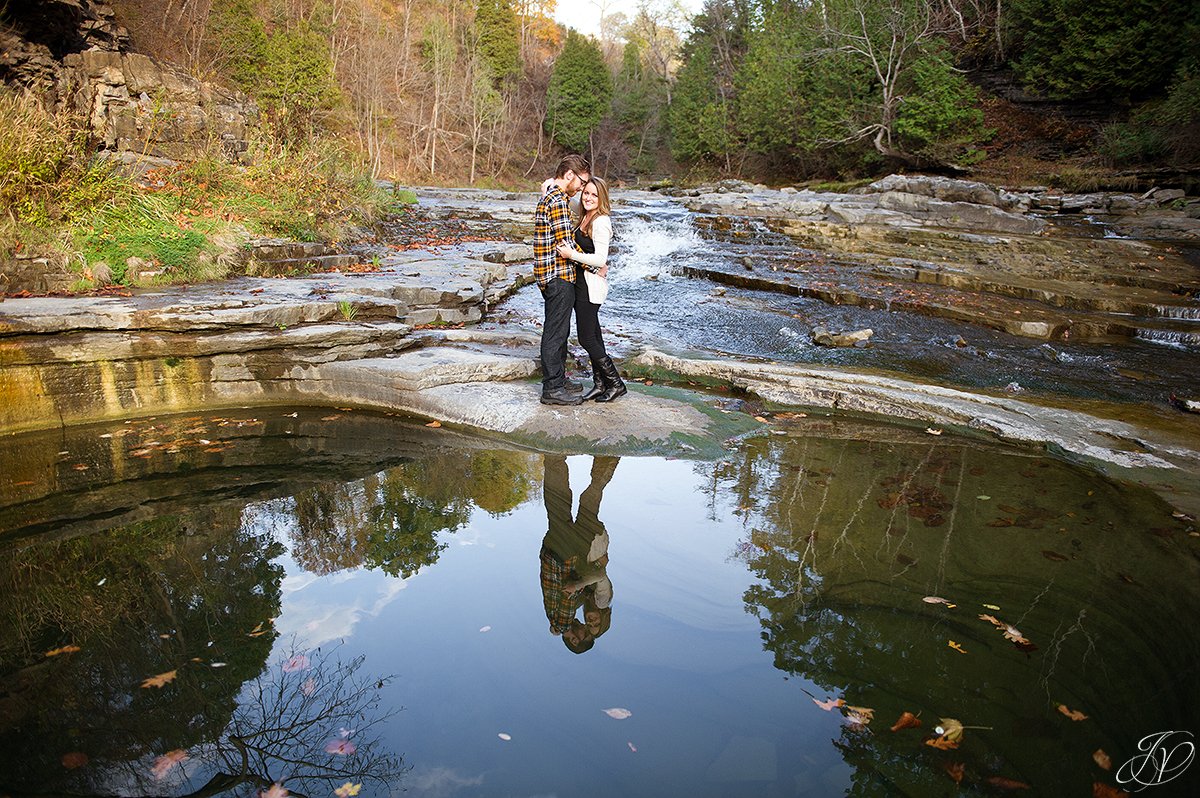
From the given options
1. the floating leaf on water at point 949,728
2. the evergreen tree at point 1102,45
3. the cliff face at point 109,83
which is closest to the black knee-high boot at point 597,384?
the floating leaf on water at point 949,728

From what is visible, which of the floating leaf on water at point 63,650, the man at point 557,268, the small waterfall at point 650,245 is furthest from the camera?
the small waterfall at point 650,245

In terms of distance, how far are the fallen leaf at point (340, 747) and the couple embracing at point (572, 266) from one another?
3.58m

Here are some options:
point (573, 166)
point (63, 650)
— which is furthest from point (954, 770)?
point (573, 166)

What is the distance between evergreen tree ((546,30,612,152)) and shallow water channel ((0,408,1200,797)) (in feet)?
147

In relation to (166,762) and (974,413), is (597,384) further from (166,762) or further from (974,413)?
(166,762)

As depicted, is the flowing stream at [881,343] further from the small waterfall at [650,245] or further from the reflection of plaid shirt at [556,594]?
the reflection of plaid shirt at [556,594]

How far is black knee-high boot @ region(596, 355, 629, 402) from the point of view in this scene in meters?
6.11

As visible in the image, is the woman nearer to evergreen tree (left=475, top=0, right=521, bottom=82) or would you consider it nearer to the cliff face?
the cliff face

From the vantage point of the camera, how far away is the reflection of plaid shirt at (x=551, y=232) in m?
5.38

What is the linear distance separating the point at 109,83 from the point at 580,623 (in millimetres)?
17531

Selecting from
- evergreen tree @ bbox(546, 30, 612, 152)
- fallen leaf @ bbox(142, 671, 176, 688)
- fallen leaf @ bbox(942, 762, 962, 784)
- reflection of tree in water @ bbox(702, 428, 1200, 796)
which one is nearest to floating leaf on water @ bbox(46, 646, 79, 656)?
fallen leaf @ bbox(142, 671, 176, 688)

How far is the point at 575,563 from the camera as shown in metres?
4.00

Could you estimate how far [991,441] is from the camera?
5.77m

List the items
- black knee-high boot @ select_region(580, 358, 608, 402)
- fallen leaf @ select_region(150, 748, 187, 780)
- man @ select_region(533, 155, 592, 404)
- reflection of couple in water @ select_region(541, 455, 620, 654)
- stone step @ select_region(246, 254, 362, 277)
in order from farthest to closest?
stone step @ select_region(246, 254, 362, 277) → black knee-high boot @ select_region(580, 358, 608, 402) → man @ select_region(533, 155, 592, 404) → reflection of couple in water @ select_region(541, 455, 620, 654) → fallen leaf @ select_region(150, 748, 187, 780)
